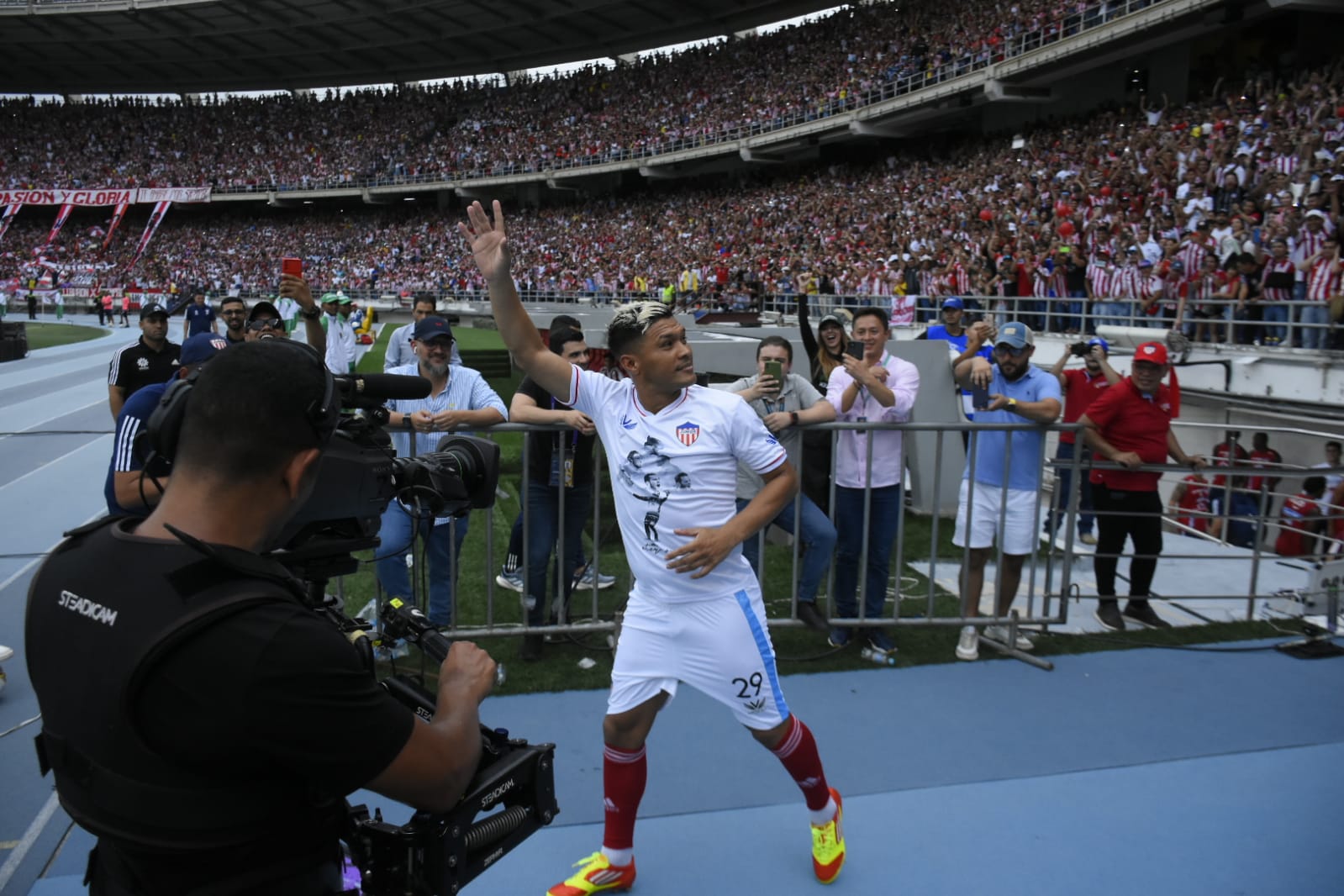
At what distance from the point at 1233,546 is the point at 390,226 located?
51.0 m

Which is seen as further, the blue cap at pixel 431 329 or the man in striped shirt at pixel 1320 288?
the man in striped shirt at pixel 1320 288

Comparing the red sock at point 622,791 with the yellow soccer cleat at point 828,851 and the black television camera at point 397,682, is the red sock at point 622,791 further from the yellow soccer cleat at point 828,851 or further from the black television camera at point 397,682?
the black television camera at point 397,682

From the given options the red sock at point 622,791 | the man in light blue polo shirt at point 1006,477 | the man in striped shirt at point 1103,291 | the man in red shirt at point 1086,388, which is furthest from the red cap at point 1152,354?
the man in striped shirt at point 1103,291

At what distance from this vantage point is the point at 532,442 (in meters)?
5.05

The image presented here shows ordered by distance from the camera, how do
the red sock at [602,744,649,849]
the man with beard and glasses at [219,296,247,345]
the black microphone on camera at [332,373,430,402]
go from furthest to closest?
the man with beard and glasses at [219,296,247,345]
the red sock at [602,744,649,849]
the black microphone on camera at [332,373,430,402]

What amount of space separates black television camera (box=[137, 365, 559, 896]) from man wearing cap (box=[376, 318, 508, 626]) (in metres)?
2.60

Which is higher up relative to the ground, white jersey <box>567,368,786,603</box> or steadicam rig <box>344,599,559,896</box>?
white jersey <box>567,368,786,603</box>

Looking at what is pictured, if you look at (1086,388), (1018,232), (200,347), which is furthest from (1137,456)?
(1018,232)

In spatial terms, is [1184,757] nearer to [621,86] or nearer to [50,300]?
[621,86]

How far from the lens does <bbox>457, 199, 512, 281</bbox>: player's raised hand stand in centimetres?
297

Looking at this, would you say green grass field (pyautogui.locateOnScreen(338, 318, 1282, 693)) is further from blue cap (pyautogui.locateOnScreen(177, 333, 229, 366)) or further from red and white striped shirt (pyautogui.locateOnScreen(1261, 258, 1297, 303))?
red and white striped shirt (pyautogui.locateOnScreen(1261, 258, 1297, 303))

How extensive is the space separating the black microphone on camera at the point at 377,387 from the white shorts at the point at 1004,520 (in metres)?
3.97

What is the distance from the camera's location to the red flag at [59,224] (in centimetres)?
5428

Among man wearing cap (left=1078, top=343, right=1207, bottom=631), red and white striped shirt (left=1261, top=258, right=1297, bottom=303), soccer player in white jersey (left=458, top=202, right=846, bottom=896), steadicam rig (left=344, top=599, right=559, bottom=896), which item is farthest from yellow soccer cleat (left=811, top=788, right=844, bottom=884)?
red and white striped shirt (left=1261, top=258, right=1297, bottom=303)
